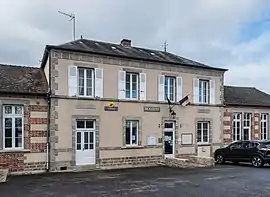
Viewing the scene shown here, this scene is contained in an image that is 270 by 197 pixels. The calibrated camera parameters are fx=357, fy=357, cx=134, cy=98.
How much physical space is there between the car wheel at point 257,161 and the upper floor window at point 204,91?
4.93 metres

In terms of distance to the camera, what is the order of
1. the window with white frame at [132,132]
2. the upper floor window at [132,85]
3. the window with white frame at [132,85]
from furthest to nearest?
the window with white frame at [132,85]
the window with white frame at [132,132]
the upper floor window at [132,85]

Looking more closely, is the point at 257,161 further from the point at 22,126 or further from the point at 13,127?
the point at 13,127

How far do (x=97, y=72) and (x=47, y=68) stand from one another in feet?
8.82

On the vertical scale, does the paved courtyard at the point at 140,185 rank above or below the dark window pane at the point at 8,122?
below

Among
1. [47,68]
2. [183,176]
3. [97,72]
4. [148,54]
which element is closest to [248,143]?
[183,176]

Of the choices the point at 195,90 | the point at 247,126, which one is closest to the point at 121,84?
the point at 195,90

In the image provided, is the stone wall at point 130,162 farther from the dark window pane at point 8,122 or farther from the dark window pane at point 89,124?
the dark window pane at point 8,122

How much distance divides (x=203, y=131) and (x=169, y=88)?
395cm

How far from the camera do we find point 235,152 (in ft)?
70.7

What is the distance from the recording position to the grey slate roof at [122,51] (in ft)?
64.2

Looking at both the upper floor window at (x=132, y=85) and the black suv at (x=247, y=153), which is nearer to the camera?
the black suv at (x=247, y=153)

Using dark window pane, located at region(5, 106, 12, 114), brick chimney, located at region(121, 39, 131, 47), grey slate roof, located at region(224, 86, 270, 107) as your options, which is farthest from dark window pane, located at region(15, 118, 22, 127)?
grey slate roof, located at region(224, 86, 270, 107)

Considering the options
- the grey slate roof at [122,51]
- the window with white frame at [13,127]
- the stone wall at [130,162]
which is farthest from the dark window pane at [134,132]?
the window with white frame at [13,127]

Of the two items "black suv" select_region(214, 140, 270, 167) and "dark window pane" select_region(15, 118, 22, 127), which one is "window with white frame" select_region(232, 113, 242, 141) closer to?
"black suv" select_region(214, 140, 270, 167)
